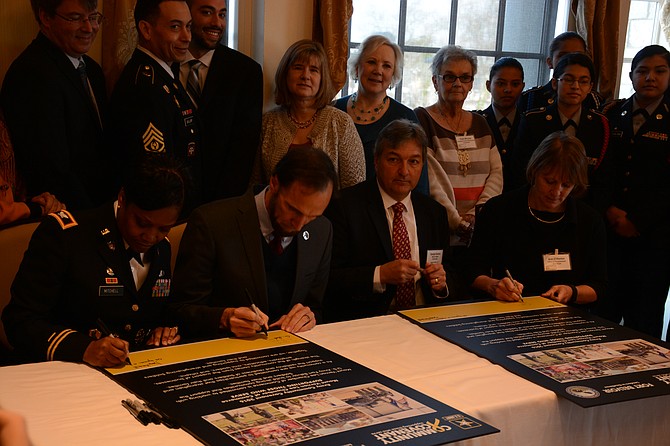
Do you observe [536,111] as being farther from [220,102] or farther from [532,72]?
[220,102]

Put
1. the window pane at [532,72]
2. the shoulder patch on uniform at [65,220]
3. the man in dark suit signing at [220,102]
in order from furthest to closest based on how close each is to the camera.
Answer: the window pane at [532,72], the man in dark suit signing at [220,102], the shoulder patch on uniform at [65,220]

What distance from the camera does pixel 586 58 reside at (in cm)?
396

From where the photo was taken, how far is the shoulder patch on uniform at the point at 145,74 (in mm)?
3072

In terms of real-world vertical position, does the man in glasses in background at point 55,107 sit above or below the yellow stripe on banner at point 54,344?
above

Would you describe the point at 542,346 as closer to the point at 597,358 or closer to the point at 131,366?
the point at 597,358

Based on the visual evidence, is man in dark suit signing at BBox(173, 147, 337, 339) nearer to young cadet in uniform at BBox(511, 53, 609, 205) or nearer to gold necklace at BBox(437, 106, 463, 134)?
gold necklace at BBox(437, 106, 463, 134)

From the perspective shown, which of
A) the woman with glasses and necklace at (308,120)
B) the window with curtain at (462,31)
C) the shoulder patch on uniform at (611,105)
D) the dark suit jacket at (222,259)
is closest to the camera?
the dark suit jacket at (222,259)

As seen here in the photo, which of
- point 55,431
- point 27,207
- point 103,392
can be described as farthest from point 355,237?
point 55,431

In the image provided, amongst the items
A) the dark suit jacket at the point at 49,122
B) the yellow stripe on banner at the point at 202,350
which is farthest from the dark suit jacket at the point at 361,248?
the dark suit jacket at the point at 49,122

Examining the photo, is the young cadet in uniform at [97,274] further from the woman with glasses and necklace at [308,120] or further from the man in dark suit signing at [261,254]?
the woman with glasses and necklace at [308,120]

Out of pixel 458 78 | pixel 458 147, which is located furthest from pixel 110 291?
pixel 458 78

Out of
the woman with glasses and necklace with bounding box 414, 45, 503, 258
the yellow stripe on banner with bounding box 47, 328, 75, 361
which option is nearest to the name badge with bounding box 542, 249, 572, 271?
the woman with glasses and necklace with bounding box 414, 45, 503, 258

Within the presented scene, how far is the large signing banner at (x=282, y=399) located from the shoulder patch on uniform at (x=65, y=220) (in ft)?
1.49

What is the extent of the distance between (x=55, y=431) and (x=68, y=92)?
1681 mm
